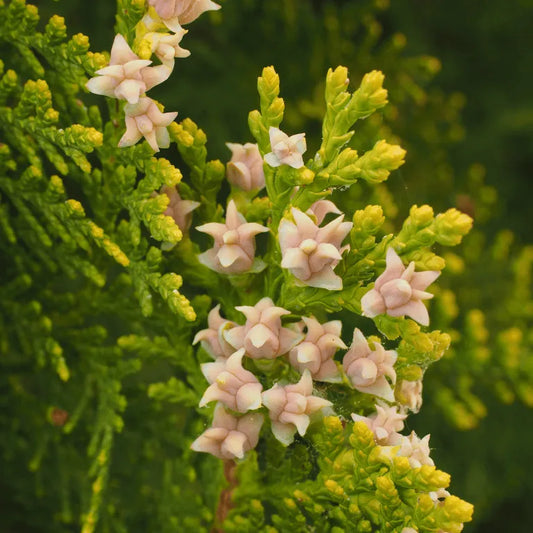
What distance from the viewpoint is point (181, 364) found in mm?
1219

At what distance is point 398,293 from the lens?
89 centimetres

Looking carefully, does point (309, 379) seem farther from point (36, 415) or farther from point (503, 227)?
point (503, 227)

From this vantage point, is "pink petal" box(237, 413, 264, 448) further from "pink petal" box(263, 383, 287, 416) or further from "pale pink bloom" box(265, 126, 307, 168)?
"pale pink bloom" box(265, 126, 307, 168)

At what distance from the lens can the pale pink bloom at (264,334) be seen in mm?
981

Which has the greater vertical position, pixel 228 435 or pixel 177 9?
pixel 177 9

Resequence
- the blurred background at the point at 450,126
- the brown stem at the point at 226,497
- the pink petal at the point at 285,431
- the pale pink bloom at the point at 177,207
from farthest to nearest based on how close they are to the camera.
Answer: the blurred background at the point at 450,126, the brown stem at the point at 226,497, the pale pink bloom at the point at 177,207, the pink petal at the point at 285,431

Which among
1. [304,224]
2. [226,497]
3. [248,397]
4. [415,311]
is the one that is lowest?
[226,497]

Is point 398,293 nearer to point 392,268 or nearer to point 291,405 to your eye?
point 392,268

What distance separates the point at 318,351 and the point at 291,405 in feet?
0.29

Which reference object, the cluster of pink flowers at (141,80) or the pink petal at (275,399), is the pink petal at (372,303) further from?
the cluster of pink flowers at (141,80)

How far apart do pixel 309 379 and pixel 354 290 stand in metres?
0.14

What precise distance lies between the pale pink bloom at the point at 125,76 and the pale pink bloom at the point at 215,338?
1.10ft

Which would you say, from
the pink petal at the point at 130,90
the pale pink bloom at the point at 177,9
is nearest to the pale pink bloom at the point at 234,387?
the pink petal at the point at 130,90

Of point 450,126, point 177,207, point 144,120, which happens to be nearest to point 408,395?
point 177,207
